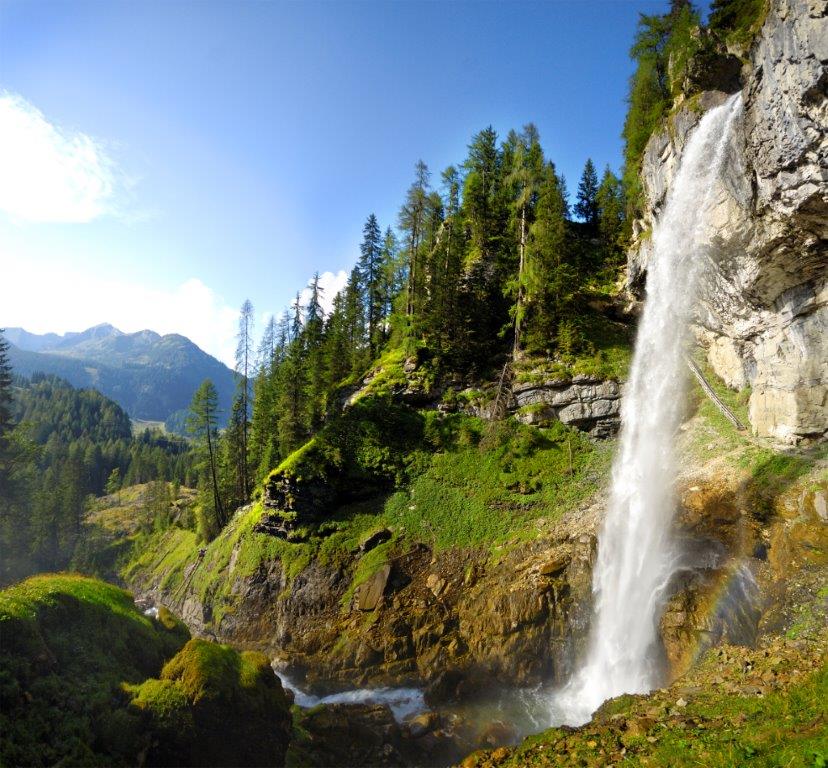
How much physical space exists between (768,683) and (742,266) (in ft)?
53.4

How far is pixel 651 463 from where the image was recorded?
2234cm

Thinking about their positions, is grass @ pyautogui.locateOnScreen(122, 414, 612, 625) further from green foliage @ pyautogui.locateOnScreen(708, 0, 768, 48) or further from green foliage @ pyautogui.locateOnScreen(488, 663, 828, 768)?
green foliage @ pyautogui.locateOnScreen(708, 0, 768, 48)

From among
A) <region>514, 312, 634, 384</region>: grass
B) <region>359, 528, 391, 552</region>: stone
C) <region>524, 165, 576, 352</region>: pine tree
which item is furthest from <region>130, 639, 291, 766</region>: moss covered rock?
<region>524, 165, 576, 352</region>: pine tree

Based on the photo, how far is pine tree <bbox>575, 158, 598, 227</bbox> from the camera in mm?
47409

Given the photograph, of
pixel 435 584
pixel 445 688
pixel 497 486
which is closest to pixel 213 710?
pixel 445 688

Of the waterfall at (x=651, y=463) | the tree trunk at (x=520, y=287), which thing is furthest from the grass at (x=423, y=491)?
the tree trunk at (x=520, y=287)

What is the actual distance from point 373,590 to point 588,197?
46.7 m

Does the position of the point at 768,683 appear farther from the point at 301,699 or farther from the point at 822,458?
the point at 301,699

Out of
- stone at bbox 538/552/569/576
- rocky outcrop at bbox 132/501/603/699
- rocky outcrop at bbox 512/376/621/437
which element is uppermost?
rocky outcrop at bbox 512/376/621/437

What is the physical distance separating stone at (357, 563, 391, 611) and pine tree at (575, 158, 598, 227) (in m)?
41.9

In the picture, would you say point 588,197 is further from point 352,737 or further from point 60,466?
point 60,466

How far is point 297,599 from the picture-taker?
78.4 ft

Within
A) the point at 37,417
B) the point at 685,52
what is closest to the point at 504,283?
the point at 685,52

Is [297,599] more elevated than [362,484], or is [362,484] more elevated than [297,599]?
[362,484]
